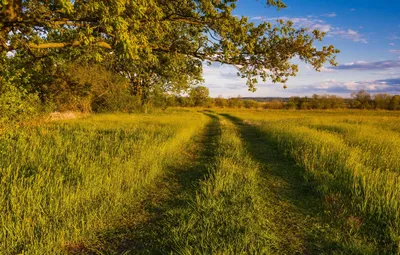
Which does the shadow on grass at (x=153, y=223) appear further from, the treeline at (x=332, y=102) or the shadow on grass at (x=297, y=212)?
the treeline at (x=332, y=102)

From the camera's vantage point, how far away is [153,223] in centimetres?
396

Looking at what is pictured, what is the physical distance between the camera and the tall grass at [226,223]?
3.06 meters

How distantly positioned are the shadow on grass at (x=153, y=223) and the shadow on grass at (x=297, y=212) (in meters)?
1.72

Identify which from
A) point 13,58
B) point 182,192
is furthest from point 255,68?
point 13,58

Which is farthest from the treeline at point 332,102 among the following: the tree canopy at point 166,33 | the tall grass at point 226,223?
the tall grass at point 226,223

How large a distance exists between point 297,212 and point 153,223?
273 centimetres

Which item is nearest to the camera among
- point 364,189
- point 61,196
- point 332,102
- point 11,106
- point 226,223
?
point 226,223

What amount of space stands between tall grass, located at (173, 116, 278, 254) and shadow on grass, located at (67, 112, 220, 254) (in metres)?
0.26

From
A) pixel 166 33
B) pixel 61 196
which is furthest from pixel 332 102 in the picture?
pixel 61 196

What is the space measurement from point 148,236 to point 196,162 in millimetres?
4829

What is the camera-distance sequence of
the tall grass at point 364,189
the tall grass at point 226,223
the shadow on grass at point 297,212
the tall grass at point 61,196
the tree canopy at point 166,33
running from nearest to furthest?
the tall grass at point 226,223
the tall grass at point 61,196
the shadow on grass at point 297,212
the tall grass at point 364,189
the tree canopy at point 166,33

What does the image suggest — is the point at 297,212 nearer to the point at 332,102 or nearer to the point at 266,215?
the point at 266,215

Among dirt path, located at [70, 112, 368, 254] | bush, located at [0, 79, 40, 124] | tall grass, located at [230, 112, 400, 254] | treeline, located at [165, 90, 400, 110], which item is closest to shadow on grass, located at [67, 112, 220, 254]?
dirt path, located at [70, 112, 368, 254]

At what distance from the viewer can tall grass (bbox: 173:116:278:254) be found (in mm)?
3057
